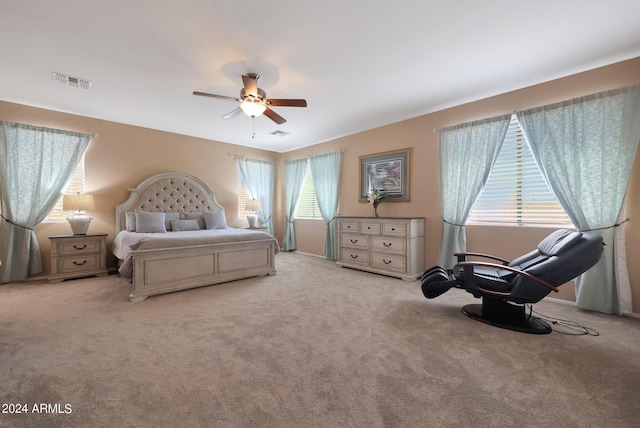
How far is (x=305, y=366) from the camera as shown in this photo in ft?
6.25

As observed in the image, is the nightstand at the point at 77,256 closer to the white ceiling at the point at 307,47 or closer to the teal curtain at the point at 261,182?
the white ceiling at the point at 307,47

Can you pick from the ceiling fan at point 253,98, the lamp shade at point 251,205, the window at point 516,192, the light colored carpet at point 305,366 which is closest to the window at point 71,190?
the light colored carpet at point 305,366

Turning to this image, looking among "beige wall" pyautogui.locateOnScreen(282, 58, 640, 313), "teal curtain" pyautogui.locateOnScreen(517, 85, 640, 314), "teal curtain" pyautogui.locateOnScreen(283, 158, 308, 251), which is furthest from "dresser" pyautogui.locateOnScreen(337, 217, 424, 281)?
"teal curtain" pyautogui.locateOnScreen(283, 158, 308, 251)

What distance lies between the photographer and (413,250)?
13.9ft

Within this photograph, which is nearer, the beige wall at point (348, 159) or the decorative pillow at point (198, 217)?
the beige wall at point (348, 159)

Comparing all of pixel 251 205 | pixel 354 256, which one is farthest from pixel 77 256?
pixel 354 256

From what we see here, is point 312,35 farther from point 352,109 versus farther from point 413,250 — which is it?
point 413,250

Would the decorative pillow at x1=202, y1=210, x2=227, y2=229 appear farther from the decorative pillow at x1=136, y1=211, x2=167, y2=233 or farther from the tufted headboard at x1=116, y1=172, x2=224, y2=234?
the decorative pillow at x1=136, y1=211, x2=167, y2=233

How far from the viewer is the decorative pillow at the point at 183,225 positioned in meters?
4.88

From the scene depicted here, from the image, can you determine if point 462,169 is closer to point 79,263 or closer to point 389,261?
point 389,261

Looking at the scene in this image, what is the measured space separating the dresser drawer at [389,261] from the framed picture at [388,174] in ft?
3.46

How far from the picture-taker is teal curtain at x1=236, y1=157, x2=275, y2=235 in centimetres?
654

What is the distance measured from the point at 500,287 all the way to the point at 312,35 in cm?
290

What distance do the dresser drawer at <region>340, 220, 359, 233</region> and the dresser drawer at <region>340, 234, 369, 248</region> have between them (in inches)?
4.3
